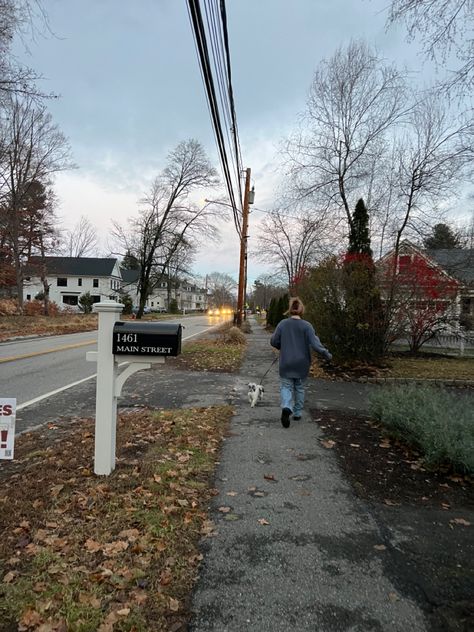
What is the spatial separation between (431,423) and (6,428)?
159 inches

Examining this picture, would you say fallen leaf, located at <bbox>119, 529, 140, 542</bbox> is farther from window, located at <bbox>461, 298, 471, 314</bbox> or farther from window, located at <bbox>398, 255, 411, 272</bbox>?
window, located at <bbox>461, 298, 471, 314</bbox>

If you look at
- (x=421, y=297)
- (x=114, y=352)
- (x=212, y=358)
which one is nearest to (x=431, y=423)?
(x=114, y=352)

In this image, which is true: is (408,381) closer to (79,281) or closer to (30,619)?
(30,619)

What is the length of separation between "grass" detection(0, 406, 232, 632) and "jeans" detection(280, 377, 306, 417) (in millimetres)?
1487

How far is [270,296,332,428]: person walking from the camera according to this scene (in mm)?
5852

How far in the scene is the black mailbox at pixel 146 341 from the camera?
11.8ft

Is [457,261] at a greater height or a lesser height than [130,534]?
greater

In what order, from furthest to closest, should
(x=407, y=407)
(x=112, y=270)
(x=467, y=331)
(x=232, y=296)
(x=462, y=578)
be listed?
(x=232, y=296)
(x=112, y=270)
(x=467, y=331)
(x=407, y=407)
(x=462, y=578)

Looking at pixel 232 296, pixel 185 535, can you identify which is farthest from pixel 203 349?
pixel 232 296

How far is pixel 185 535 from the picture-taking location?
2984mm

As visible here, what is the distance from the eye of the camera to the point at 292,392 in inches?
243

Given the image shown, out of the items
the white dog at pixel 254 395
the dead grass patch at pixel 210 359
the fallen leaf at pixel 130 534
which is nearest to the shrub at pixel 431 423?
the white dog at pixel 254 395

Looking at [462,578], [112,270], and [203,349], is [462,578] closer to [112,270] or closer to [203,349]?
[203,349]

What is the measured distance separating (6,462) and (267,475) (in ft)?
8.82
